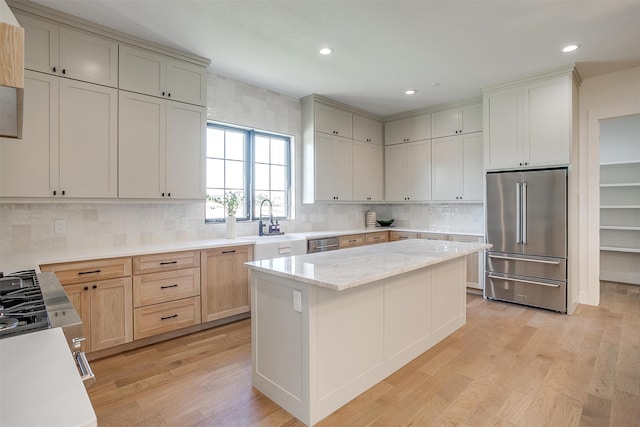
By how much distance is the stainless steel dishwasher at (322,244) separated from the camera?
169 inches

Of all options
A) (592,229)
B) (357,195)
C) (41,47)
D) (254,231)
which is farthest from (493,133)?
(41,47)

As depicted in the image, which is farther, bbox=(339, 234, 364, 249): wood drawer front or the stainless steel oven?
bbox=(339, 234, 364, 249): wood drawer front

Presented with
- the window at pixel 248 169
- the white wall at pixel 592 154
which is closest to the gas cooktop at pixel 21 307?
the window at pixel 248 169

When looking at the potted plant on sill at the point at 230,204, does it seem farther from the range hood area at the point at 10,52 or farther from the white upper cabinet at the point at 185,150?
the range hood area at the point at 10,52

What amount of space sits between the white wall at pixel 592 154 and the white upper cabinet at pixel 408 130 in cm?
199

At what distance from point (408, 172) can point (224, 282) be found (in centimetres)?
357

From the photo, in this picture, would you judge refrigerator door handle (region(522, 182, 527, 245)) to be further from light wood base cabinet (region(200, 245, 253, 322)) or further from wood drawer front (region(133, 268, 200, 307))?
wood drawer front (region(133, 268, 200, 307))

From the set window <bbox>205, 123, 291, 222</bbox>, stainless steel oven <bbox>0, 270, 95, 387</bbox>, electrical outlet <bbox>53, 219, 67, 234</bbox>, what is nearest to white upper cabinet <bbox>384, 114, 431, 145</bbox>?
window <bbox>205, 123, 291, 222</bbox>

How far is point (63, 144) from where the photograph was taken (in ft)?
8.87

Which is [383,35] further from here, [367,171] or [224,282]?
[224,282]

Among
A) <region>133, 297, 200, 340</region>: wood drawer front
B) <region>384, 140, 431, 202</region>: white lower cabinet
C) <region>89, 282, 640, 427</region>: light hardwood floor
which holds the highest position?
<region>384, 140, 431, 202</region>: white lower cabinet

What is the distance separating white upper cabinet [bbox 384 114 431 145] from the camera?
17.6 ft

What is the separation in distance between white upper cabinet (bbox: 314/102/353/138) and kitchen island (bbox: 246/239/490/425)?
2584mm

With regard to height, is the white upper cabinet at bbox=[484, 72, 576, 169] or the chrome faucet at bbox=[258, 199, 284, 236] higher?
the white upper cabinet at bbox=[484, 72, 576, 169]
